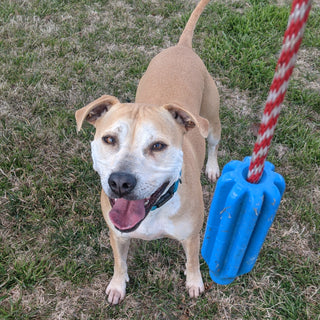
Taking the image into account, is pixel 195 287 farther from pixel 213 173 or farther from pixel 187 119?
pixel 187 119

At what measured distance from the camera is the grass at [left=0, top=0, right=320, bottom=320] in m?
2.95

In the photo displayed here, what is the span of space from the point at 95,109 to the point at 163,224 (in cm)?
98

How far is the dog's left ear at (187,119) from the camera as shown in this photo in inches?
91.5

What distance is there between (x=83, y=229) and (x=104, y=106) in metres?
1.35

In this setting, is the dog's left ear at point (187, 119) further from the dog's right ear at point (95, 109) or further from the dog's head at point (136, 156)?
the dog's right ear at point (95, 109)

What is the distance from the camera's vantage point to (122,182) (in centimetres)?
198

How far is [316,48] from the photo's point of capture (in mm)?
5234

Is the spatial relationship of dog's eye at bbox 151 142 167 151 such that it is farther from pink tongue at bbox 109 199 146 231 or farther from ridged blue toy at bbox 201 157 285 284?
ridged blue toy at bbox 201 157 285 284

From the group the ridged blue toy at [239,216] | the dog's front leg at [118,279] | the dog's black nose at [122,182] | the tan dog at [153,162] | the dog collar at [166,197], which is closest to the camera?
the ridged blue toy at [239,216]

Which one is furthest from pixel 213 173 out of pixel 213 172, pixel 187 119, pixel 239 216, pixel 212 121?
pixel 239 216

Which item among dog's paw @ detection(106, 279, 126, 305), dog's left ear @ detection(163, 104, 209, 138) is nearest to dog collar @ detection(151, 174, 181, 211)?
dog's left ear @ detection(163, 104, 209, 138)

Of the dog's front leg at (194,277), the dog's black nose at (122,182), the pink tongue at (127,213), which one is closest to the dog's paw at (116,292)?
the dog's front leg at (194,277)

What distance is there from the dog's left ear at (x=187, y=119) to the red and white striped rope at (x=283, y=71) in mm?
801

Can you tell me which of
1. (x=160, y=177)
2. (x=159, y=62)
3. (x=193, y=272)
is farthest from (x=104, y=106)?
(x=193, y=272)
